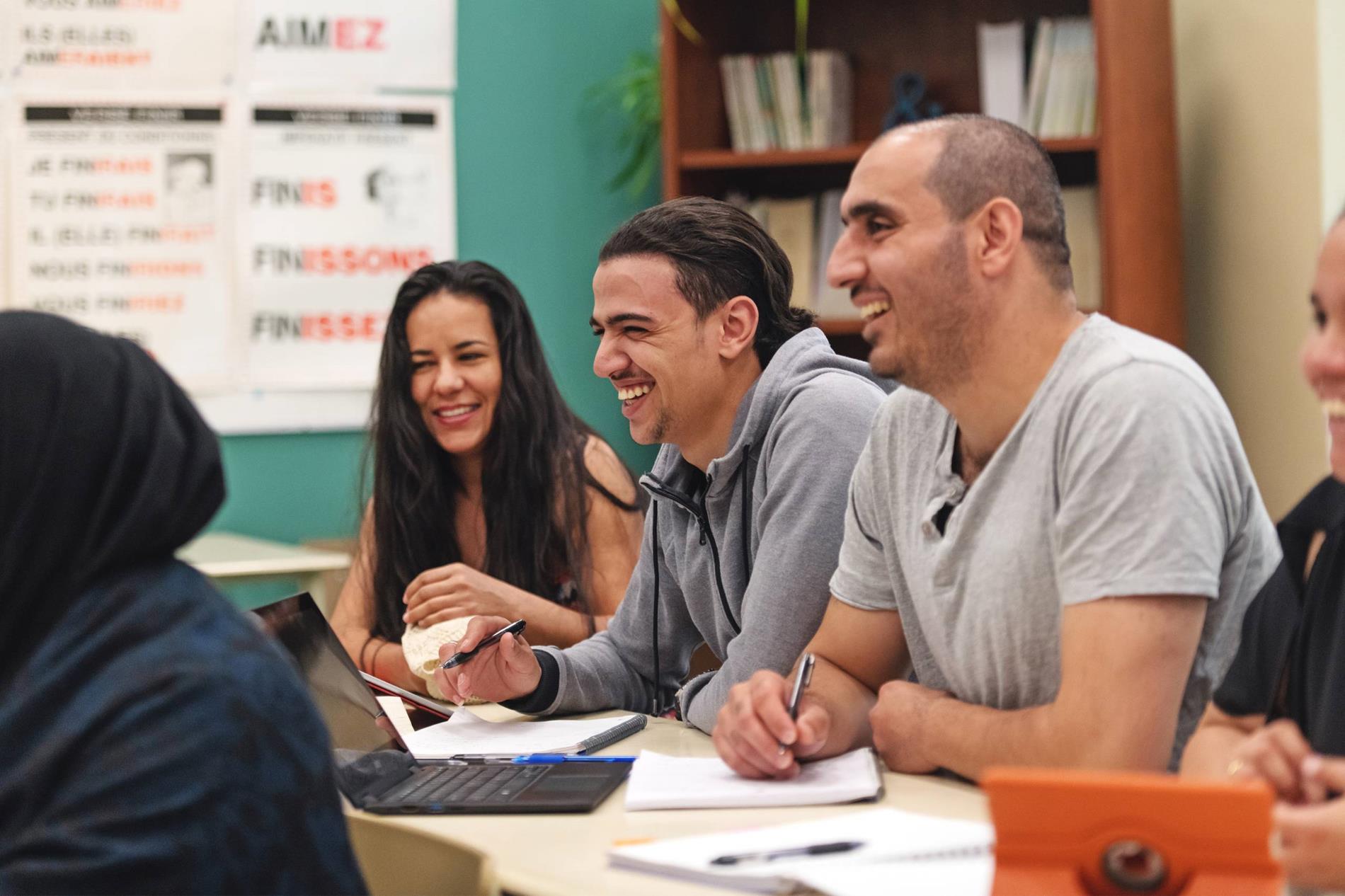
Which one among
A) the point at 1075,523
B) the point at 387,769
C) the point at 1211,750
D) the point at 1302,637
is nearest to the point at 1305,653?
the point at 1302,637

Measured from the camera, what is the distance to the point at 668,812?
138cm

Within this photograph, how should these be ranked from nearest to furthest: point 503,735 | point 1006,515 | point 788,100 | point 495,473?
point 1006,515, point 503,735, point 495,473, point 788,100

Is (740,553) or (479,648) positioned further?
(740,553)

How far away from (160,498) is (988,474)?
89cm

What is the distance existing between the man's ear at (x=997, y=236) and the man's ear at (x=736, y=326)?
580 millimetres

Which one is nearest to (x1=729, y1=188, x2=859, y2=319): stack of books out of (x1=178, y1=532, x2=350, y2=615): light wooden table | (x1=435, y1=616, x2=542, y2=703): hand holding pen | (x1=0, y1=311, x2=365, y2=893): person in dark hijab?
(x1=178, y1=532, x2=350, y2=615): light wooden table

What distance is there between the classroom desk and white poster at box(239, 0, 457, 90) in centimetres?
277

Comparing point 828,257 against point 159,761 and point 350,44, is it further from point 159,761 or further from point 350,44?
point 159,761

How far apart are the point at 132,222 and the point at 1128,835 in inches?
130

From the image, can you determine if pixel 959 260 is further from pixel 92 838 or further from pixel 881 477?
pixel 92 838

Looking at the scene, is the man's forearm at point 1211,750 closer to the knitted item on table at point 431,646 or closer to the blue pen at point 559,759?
the blue pen at point 559,759

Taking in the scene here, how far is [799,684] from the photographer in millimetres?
1513

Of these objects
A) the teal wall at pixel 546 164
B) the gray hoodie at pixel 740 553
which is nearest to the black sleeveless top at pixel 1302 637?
the gray hoodie at pixel 740 553

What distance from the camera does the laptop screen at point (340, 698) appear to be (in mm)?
1517
